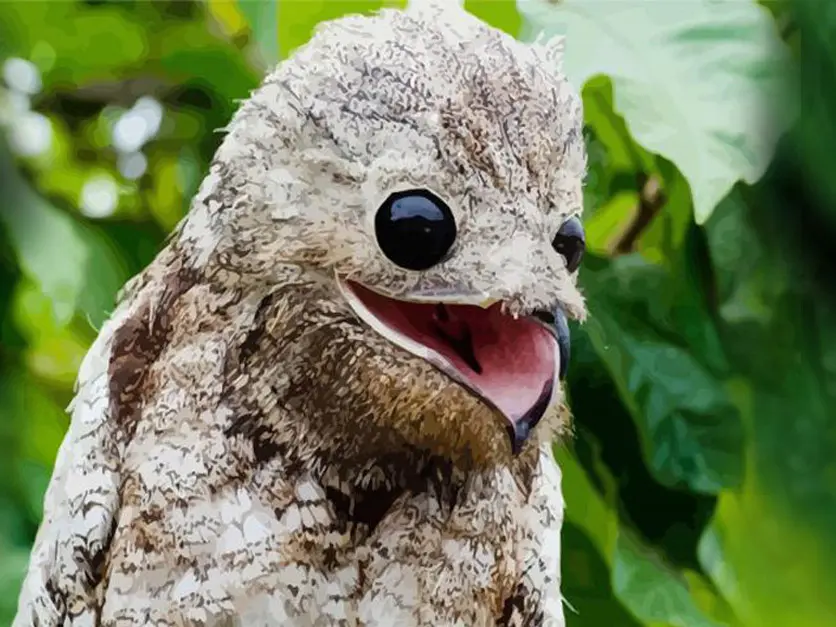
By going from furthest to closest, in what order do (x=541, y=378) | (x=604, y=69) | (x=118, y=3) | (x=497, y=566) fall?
(x=118, y=3)
(x=604, y=69)
(x=497, y=566)
(x=541, y=378)

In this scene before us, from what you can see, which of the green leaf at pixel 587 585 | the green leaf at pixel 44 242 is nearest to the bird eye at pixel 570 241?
the green leaf at pixel 587 585

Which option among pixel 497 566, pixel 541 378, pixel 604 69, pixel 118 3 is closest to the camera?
pixel 541 378

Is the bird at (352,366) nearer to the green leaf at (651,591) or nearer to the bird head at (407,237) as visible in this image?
the bird head at (407,237)

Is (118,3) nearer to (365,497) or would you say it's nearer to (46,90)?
(46,90)

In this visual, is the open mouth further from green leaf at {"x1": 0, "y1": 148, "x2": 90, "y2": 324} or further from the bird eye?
green leaf at {"x1": 0, "y1": 148, "x2": 90, "y2": 324}

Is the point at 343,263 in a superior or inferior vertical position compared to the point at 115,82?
superior

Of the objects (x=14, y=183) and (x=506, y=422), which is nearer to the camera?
(x=506, y=422)

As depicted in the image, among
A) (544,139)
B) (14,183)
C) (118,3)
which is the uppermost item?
(544,139)

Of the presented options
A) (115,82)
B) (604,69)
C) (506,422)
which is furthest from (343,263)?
(115,82)
